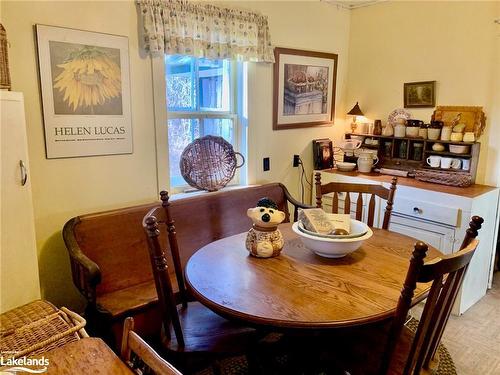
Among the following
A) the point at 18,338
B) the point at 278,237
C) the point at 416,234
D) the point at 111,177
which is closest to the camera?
the point at 18,338

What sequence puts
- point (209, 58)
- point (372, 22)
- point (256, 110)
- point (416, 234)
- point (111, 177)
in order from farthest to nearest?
point (372, 22) < point (256, 110) < point (416, 234) < point (209, 58) < point (111, 177)

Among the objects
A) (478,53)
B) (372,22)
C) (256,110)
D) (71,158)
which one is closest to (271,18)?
(256,110)

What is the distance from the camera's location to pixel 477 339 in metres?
2.46

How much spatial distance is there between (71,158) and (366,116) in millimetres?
2696

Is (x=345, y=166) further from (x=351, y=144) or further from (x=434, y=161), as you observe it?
(x=434, y=161)

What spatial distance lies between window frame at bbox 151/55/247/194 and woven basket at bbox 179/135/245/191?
0.46 feet

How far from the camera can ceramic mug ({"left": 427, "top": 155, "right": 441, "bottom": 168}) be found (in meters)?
3.14

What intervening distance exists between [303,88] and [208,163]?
4.04 feet

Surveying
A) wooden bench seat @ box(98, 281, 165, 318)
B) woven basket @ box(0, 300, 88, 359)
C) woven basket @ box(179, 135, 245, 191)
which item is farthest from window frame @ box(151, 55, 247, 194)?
woven basket @ box(0, 300, 88, 359)

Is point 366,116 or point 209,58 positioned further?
point 366,116

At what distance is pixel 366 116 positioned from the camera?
3742 mm

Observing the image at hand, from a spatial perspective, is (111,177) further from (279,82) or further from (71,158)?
(279,82)

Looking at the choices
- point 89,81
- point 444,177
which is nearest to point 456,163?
point 444,177

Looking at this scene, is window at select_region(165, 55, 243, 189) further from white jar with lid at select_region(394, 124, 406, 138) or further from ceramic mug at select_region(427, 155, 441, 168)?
ceramic mug at select_region(427, 155, 441, 168)
